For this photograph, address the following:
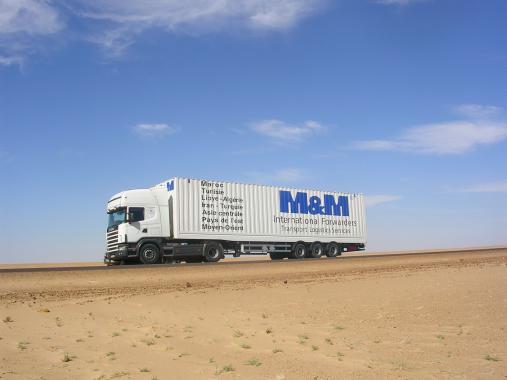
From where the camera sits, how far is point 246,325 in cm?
1171

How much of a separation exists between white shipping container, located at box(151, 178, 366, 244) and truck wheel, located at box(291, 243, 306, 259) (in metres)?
0.47

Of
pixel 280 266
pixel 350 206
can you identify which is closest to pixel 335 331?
pixel 280 266

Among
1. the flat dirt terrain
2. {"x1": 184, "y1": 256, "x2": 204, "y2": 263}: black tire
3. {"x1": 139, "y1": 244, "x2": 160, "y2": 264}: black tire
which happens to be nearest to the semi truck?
{"x1": 139, "y1": 244, "x2": 160, "y2": 264}: black tire

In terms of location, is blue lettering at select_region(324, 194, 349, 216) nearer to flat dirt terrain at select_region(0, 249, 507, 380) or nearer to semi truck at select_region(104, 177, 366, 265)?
semi truck at select_region(104, 177, 366, 265)

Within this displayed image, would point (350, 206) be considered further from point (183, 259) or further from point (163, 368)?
point (163, 368)

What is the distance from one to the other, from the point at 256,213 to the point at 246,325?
1888cm

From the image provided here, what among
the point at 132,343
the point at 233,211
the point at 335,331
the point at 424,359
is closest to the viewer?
the point at 424,359

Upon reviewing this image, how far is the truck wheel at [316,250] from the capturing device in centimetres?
3366

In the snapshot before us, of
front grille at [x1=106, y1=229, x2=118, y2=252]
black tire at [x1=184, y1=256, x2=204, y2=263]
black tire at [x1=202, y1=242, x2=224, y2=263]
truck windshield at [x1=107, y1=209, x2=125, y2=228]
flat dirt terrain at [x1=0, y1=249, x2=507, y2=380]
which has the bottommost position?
flat dirt terrain at [x1=0, y1=249, x2=507, y2=380]

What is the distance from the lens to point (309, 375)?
7.59m

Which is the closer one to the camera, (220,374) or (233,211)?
(220,374)

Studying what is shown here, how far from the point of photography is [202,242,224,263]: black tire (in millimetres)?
27953

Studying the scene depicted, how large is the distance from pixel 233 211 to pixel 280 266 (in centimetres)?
607

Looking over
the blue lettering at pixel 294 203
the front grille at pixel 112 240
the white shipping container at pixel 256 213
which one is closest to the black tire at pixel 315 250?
the white shipping container at pixel 256 213
